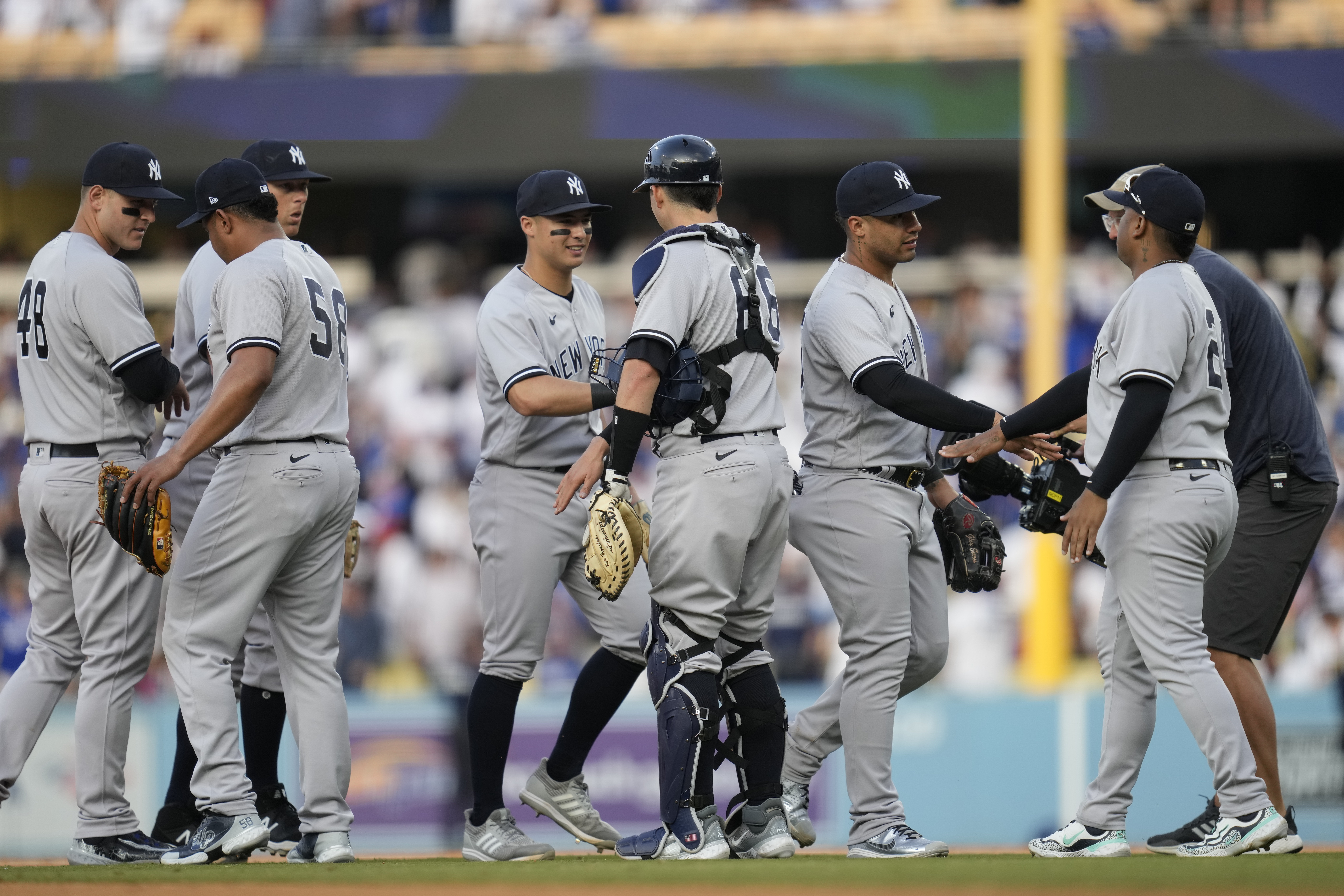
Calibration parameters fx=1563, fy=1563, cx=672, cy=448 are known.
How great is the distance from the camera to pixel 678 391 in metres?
4.57

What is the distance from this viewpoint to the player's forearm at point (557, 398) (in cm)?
480

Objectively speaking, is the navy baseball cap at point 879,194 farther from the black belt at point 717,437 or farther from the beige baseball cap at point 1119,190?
the black belt at point 717,437

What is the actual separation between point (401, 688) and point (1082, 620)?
15.0ft

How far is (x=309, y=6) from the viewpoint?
46.8ft

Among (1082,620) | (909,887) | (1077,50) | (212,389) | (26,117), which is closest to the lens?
(909,887)

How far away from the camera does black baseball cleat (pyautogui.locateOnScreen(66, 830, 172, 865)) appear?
4820mm

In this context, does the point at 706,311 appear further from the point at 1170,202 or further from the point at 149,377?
the point at 149,377

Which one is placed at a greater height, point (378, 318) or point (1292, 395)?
point (378, 318)

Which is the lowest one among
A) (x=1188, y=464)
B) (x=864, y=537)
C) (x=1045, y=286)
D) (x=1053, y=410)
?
(x=864, y=537)

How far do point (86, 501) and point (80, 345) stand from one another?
49 centimetres

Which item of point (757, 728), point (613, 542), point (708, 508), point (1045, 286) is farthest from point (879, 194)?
point (1045, 286)

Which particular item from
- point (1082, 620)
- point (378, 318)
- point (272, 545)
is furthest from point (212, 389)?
point (378, 318)

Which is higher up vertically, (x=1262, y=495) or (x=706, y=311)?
(x=706, y=311)

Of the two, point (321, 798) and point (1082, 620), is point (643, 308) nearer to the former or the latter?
point (321, 798)
